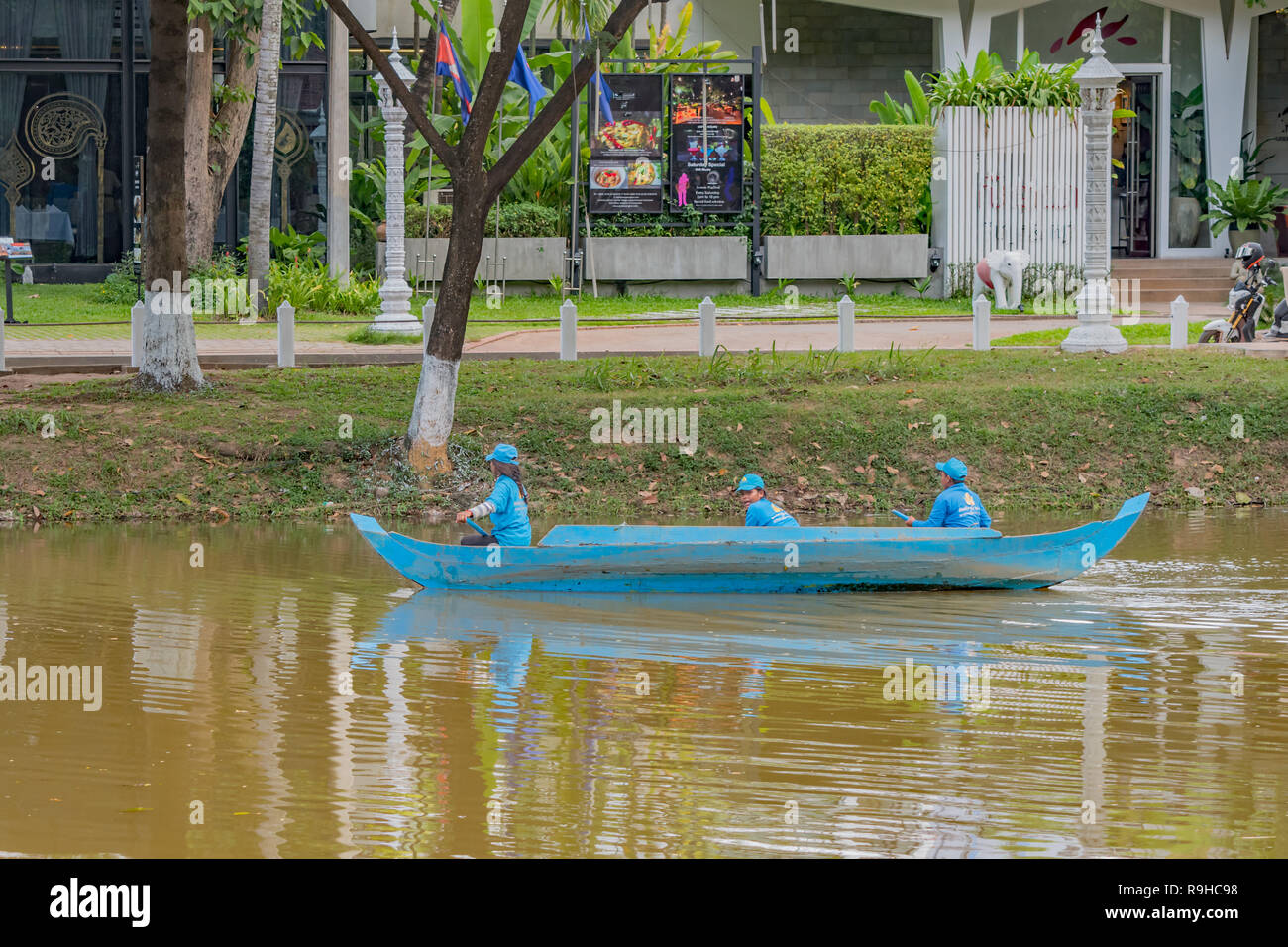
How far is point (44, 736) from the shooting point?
8.95 metres

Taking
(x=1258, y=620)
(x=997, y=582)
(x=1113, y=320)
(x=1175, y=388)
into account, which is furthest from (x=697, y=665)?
(x=1113, y=320)

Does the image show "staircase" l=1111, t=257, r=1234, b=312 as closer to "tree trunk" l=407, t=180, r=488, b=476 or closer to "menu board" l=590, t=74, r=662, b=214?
"menu board" l=590, t=74, r=662, b=214

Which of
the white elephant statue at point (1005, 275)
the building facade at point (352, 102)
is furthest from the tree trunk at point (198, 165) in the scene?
the white elephant statue at point (1005, 275)

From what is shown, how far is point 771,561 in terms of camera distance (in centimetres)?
1260

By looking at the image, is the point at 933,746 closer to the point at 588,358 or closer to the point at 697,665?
the point at 697,665

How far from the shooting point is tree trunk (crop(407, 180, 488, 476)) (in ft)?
56.2

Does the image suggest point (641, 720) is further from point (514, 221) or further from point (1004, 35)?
point (1004, 35)

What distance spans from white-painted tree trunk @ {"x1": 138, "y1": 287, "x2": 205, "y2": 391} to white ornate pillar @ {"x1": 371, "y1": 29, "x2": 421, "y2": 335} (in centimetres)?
407

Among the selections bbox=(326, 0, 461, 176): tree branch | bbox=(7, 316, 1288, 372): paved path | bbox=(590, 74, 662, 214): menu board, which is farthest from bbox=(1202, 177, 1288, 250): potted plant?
bbox=(326, 0, 461, 176): tree branch

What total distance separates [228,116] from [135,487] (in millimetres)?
13372

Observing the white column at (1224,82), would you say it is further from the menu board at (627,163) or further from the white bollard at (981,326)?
the white bollard at (981,326)

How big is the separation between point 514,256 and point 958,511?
17526 millimetres

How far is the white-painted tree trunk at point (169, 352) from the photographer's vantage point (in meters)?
18.9

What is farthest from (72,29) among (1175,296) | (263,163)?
(1175,296)
